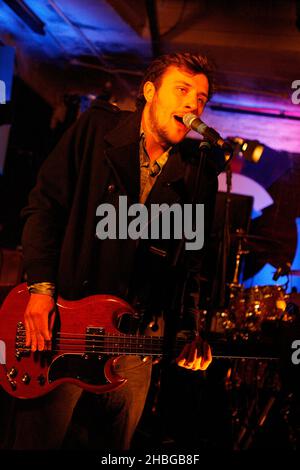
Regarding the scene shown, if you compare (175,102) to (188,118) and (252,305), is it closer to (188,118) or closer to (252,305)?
(188,118)

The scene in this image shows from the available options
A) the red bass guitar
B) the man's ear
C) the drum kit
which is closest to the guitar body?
the red bass guitar

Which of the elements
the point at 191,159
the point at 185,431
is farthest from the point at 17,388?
the point at 185,431

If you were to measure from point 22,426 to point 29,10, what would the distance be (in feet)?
16.4

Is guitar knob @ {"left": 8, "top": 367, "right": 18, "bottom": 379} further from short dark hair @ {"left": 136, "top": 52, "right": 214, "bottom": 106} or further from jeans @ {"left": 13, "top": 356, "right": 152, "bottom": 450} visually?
short dark hair @ {"left": 136, "top": 52, "right": 214, "bottom": 106}

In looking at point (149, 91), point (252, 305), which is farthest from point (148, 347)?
point (252, 305)

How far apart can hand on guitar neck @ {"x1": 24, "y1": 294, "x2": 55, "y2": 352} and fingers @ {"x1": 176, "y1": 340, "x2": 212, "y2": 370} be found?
658 mm

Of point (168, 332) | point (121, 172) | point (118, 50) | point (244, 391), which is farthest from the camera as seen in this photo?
point (118, 50)

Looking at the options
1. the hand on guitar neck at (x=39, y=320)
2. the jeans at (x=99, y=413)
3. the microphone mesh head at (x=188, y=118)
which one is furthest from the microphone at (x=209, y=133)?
the jeans at (x=99, y=413)

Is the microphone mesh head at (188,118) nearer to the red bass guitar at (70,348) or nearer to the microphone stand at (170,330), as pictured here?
the microphone stand at (170,330)

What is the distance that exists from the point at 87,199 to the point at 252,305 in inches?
102

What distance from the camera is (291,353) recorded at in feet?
9.41

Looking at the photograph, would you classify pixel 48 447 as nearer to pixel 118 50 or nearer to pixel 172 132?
pixel 172 132

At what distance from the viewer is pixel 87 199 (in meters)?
2.66

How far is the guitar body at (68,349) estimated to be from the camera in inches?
97.4
